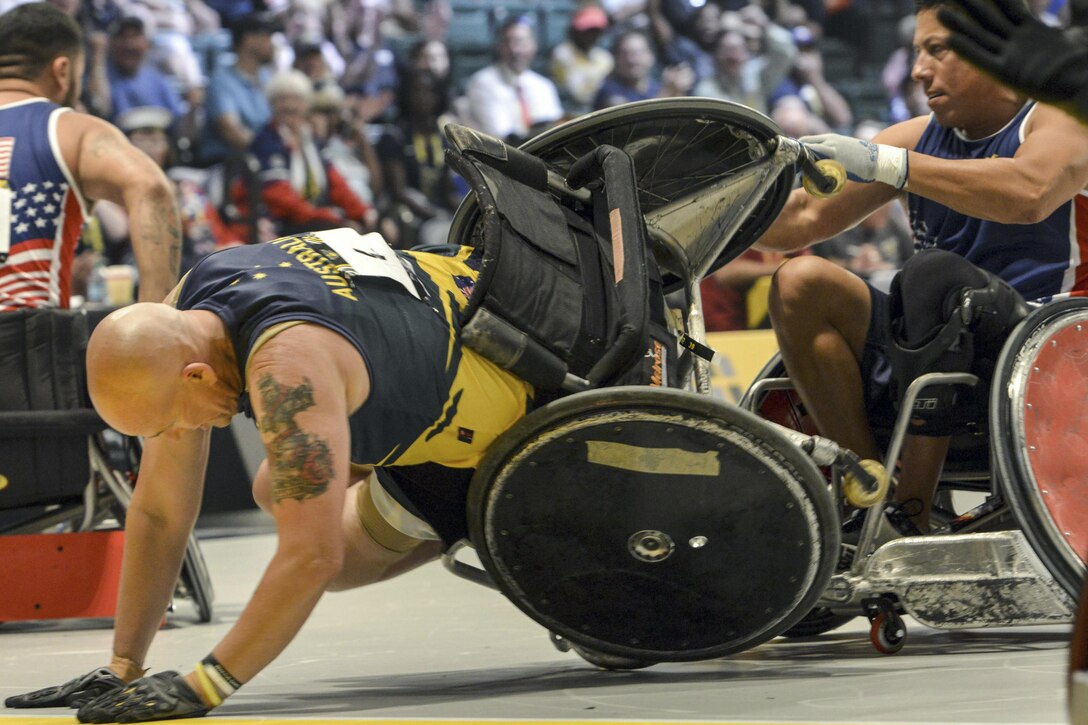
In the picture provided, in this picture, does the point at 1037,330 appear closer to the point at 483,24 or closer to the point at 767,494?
the point at 767,494

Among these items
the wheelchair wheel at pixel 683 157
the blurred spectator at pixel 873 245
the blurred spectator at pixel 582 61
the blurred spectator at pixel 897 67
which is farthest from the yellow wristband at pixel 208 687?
the blurred spectator at pixel 897 67

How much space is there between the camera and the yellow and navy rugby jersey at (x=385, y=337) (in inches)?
105

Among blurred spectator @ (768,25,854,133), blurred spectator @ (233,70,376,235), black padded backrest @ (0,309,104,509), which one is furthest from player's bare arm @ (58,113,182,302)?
blurred spectator @ (768,25,854,133)

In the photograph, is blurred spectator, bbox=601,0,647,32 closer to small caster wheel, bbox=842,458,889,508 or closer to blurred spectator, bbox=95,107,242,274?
blurred spectator, bbox=95,107,242,274

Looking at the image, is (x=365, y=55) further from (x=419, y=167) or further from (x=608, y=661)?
(x=608, y=661)

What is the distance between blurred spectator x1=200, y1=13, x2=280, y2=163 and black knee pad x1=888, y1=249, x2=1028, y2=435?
6.45 m

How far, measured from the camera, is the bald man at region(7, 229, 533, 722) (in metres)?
2.52

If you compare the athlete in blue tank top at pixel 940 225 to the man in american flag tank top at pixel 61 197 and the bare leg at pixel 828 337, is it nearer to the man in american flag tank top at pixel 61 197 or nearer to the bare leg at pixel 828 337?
the bare leg at pixel 828 337

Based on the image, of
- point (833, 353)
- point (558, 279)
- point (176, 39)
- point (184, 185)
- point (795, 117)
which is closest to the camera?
point (558, 279)

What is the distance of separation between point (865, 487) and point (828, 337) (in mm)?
564

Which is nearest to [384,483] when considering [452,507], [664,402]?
[452,507]

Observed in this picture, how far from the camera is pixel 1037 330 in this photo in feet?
10.5

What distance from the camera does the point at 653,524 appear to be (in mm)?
2807

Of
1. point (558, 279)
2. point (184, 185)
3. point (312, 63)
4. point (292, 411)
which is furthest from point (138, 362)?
point (312, 63)
